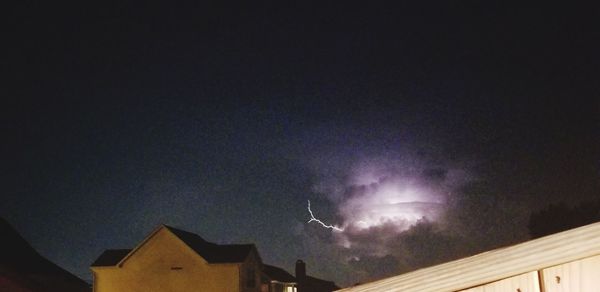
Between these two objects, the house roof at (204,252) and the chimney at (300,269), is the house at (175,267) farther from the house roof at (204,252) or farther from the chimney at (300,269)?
the chimney at (300,269)

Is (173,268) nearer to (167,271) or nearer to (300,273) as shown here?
(167,271)

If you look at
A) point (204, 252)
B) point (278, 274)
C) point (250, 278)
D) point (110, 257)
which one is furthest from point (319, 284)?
point (110, 257)

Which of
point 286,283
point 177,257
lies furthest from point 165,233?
point 286,283

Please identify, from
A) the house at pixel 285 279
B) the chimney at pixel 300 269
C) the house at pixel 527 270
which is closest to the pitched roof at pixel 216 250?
the house at pixel 285 279

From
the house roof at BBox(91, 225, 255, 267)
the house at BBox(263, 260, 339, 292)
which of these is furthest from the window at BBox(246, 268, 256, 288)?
the house at BBox(263, 260, 339, 292)

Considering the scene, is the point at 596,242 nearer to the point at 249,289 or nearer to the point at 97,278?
the point at 249,289

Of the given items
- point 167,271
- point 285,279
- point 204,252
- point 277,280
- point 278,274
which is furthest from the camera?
point 278,274

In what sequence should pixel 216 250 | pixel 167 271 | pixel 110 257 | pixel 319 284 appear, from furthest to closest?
pixel 319 284, pixel 110 257, pixel 216 250, pixel 167 271
